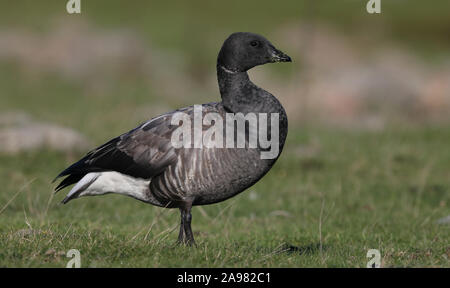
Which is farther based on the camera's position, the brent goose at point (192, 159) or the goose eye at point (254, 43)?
the goose eye at point (254, 43)

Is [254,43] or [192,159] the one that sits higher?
[254,43]

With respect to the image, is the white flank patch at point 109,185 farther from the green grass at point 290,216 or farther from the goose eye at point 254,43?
the goose eye at point 254,43

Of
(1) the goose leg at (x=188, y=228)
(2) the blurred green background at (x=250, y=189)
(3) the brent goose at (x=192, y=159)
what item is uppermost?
(3) the brent goose at (x=192, y=159)

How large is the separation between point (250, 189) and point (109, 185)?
5.47 metres

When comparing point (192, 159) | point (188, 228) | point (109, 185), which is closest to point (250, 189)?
point (188, 228)

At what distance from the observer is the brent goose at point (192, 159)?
7.84 meters

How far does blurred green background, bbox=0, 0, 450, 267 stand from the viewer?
25.8ft

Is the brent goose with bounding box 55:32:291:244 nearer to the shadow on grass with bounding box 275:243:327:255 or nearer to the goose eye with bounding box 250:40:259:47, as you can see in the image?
the goose eye with bounding box 250:40:259:47

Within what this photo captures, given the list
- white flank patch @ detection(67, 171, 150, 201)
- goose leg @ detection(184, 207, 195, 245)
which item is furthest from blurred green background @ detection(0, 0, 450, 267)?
white flank patch @ detection(67, 171, 150, 201)

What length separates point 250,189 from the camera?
13.5 meters

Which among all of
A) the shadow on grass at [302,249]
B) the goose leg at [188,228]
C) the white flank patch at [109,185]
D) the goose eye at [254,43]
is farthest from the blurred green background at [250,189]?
the goose eye at [254,43]

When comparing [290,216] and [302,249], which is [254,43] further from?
[290,216]

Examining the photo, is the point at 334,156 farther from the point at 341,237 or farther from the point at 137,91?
the point at 137,91

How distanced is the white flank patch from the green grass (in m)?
0.47
